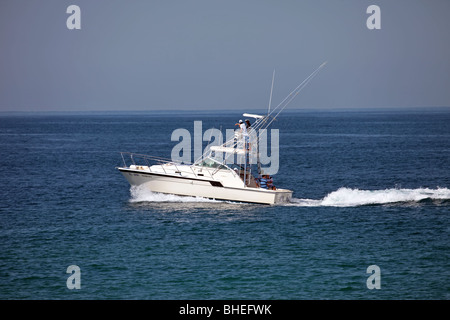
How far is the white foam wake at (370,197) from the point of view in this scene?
138 feet

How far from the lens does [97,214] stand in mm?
39688

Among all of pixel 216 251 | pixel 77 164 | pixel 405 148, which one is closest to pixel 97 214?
pixel 216 251

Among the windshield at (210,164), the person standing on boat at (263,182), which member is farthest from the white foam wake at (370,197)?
the windshield at (210,164)

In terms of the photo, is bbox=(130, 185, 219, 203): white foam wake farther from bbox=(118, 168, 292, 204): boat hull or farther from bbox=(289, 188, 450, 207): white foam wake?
bbox=(289, 188, 450, 207): white foam wake

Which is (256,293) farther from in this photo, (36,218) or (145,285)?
(36,218)

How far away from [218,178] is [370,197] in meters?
11.0

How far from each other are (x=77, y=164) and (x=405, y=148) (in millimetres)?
47990

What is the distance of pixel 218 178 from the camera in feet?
131

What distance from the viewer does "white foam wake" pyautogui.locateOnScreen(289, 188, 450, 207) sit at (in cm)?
4197

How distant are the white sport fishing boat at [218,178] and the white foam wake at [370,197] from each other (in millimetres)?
2642

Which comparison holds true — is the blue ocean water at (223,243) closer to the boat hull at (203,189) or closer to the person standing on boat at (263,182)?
the boat hull at (203,189)
